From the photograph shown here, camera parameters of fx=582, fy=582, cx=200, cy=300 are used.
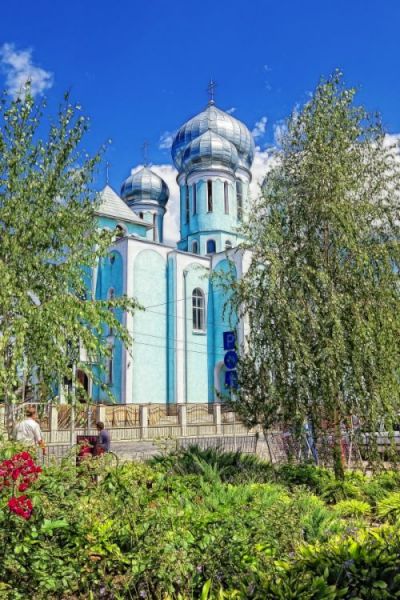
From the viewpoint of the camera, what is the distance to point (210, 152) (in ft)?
113

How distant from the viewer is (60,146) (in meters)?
9.30

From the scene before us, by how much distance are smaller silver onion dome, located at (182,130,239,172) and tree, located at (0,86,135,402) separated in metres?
25.7

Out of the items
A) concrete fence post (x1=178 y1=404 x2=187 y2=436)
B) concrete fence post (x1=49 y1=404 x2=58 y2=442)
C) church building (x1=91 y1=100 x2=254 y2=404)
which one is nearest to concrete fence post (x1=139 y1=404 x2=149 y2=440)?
concrete fence post (x1=178 y1=404 x2=187 y2=436)

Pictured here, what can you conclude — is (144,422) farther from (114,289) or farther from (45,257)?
(45,257)

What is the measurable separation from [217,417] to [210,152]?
1758 cm

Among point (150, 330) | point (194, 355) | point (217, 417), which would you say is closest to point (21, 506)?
point (217, 417)

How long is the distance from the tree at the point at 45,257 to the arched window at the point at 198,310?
20801mm

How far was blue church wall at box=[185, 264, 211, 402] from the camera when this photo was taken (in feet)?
96.0

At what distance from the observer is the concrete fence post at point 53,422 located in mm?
18500

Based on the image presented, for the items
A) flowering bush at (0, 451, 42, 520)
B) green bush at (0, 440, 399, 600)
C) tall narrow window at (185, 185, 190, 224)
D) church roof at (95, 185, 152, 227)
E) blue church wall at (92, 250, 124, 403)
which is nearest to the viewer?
green bush at (0, 440, 399, 600)

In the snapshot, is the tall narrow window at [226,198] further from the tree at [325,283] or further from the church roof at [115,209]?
the tree at [325,283]

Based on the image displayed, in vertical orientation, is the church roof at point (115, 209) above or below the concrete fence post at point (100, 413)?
above

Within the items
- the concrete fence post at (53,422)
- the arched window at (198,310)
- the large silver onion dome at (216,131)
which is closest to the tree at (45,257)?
the concrete fence post at (53,422)

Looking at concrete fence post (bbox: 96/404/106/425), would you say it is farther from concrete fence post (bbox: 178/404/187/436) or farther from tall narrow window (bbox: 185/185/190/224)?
tall narrow window (bbox: 185/185/190/224)
